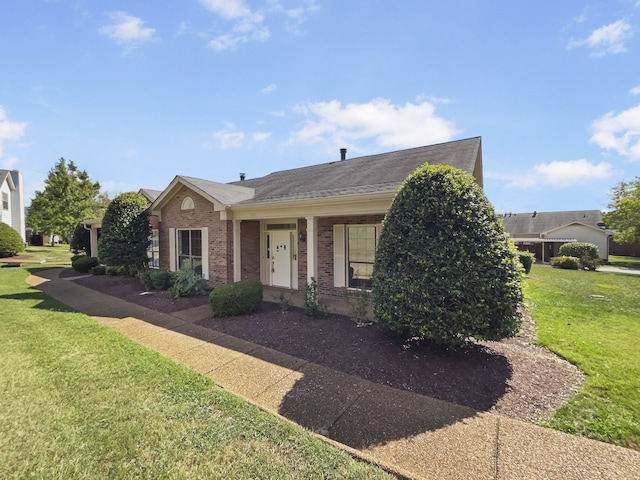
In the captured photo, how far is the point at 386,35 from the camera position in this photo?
7.56 m

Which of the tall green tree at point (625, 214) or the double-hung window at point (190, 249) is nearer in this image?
the double-hung window at point (190, 249)

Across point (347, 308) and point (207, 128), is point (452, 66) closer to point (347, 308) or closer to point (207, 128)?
point (347, 308)

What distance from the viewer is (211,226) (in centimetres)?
1022

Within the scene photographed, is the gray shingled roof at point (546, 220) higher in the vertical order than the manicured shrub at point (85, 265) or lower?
higher

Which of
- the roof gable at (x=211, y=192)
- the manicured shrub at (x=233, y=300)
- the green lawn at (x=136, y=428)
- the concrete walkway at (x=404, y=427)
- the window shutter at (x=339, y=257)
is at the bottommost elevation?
the concrete walkway at (x=404, y=427)

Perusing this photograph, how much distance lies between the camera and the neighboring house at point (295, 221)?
810 centimetres

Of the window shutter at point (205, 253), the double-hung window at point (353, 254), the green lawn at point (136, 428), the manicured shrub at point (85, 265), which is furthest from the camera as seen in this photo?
the manicured shrub at point (85, 265)

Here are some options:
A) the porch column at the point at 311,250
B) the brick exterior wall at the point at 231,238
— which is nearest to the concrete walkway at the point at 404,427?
the porch column at the point at 311,250

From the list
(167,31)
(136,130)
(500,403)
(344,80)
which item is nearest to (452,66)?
(344,80)

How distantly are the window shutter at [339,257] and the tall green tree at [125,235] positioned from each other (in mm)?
8715

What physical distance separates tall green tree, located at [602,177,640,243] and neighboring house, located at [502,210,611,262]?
1618 millimetres

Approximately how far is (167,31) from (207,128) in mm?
3828

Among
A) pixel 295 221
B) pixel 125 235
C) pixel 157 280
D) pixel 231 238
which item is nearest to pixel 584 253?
pixel 295 221

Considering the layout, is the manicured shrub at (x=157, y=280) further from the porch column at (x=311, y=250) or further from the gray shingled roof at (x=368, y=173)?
the porch column at (x=311, y=250)
